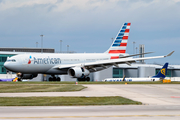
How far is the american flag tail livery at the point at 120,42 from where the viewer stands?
60281mm

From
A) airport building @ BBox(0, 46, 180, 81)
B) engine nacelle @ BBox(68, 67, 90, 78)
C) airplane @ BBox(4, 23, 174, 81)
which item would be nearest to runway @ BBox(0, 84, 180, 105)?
engine nacelle @ BBox(68, 67, 90, 78)

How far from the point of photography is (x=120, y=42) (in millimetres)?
60719

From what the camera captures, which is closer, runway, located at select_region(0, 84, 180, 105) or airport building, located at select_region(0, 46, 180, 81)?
runway, located at select_region(0, 84, 180, 105)

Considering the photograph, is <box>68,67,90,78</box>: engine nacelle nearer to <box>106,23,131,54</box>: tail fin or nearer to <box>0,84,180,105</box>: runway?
<box>106,23,131,54</box>: tail fin

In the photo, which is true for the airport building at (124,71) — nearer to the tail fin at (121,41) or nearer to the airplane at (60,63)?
the tail fin at (121,41)

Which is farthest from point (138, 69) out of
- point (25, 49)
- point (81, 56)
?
point (25, 49)

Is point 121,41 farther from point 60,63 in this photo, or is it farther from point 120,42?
point 60,63

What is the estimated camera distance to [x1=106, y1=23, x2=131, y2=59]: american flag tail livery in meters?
60.3

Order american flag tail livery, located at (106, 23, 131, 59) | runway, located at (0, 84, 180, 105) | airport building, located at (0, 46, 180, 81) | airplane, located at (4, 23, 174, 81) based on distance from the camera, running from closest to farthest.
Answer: runway, located at (0, 84, 180, 105)
airplane, located at (4, 23, 174, 81)
american flag tail livery, located at (106, 23, 131, 59)
airport building, located at (0, 46, 180, 81)

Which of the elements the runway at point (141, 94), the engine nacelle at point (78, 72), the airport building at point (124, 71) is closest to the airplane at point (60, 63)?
the engine nacelle at point (78, 72)

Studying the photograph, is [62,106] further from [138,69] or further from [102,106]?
[138,69]

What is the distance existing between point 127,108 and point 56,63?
1412 inches

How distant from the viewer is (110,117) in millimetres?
14180

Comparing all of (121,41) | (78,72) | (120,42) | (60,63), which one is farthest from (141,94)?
(121,41)
